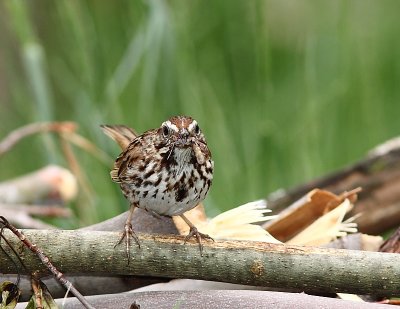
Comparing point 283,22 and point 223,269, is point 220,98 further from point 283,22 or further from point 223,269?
point 223,269

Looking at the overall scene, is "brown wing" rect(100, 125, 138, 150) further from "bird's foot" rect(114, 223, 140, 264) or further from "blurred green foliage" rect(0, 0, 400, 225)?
"bird's foot" rect(114, 223, 140, 264)

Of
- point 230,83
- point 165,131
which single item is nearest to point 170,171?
point 165,131

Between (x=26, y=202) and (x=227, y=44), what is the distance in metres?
0.81

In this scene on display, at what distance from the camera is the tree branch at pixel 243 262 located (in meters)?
1.42

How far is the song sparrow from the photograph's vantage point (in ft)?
5.80

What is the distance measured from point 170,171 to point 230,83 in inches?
51.0

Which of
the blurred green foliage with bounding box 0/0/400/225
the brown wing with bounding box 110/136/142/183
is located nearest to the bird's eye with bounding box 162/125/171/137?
the brown wing with bounding box 110/136/142/183

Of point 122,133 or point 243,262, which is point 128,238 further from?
point 122,133

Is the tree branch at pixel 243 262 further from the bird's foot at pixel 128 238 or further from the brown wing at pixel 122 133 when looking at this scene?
the brown wing at pixel 122 133

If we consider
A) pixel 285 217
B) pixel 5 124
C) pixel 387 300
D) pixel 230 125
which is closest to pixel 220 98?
pixel 230 125

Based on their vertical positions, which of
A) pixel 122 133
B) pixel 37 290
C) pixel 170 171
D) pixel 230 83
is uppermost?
pixel 230 83

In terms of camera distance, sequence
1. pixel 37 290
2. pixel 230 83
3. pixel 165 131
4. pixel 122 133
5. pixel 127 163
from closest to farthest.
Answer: pixel 37 290 < pixel 165 131 < pixel 127 163 < pixel 122 133 < pixel 230 83

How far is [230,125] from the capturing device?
300 centimetres

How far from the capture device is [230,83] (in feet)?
10.1
